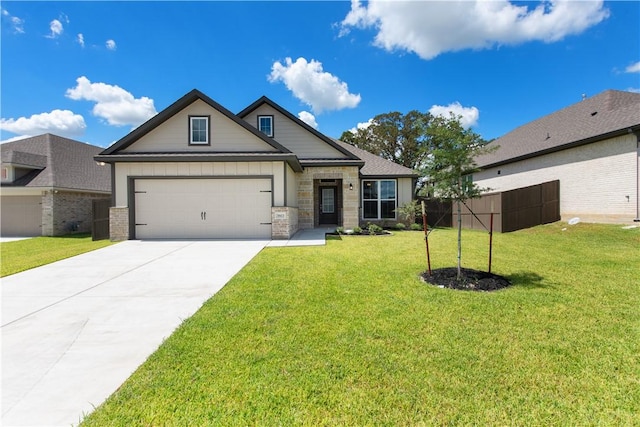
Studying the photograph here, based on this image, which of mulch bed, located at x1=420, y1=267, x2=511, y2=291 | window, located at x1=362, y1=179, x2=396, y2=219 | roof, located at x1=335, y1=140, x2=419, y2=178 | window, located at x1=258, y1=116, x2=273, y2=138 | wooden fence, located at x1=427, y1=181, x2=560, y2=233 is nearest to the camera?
mulch bed, located at x1=420, y1=267, x2=511, y2=291

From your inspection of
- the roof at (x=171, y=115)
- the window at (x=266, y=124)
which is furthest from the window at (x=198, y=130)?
the window at (x=266, y=124)

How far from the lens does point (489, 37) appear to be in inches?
507

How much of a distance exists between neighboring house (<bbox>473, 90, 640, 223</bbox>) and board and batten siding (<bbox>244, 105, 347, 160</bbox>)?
336 inches

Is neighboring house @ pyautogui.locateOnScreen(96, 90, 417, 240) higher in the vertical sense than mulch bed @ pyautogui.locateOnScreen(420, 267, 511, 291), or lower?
higher

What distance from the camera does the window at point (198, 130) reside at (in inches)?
466

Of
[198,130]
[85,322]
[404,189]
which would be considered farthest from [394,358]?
[404,189]

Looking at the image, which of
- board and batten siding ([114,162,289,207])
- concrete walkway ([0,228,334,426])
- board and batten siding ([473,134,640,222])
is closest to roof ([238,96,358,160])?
board and batten siding ([114,162,289,207])

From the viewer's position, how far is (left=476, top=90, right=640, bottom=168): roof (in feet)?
42.2

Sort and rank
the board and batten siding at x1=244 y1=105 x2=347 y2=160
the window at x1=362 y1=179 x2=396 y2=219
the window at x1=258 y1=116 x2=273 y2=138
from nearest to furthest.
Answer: the board and batten siding at x1=244 y1=105 x2=347 y2=160, the window at x1=258 y1=116 x2=273 y2=138, the window at x1=362 y1=179 x2=396 y2=219

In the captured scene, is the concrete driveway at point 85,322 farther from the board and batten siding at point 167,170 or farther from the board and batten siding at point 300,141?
the board and batten siding at point 300,141

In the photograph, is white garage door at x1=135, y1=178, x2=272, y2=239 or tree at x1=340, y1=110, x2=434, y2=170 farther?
tree at x1=340, y1=110, x2=434, y2=170

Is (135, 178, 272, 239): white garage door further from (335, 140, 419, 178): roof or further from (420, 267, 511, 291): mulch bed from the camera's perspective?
(420, 267, 511, 291): mulch bed

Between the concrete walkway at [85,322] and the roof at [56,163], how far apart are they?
39.9ft

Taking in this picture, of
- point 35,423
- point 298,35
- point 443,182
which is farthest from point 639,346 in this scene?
point 298,35
